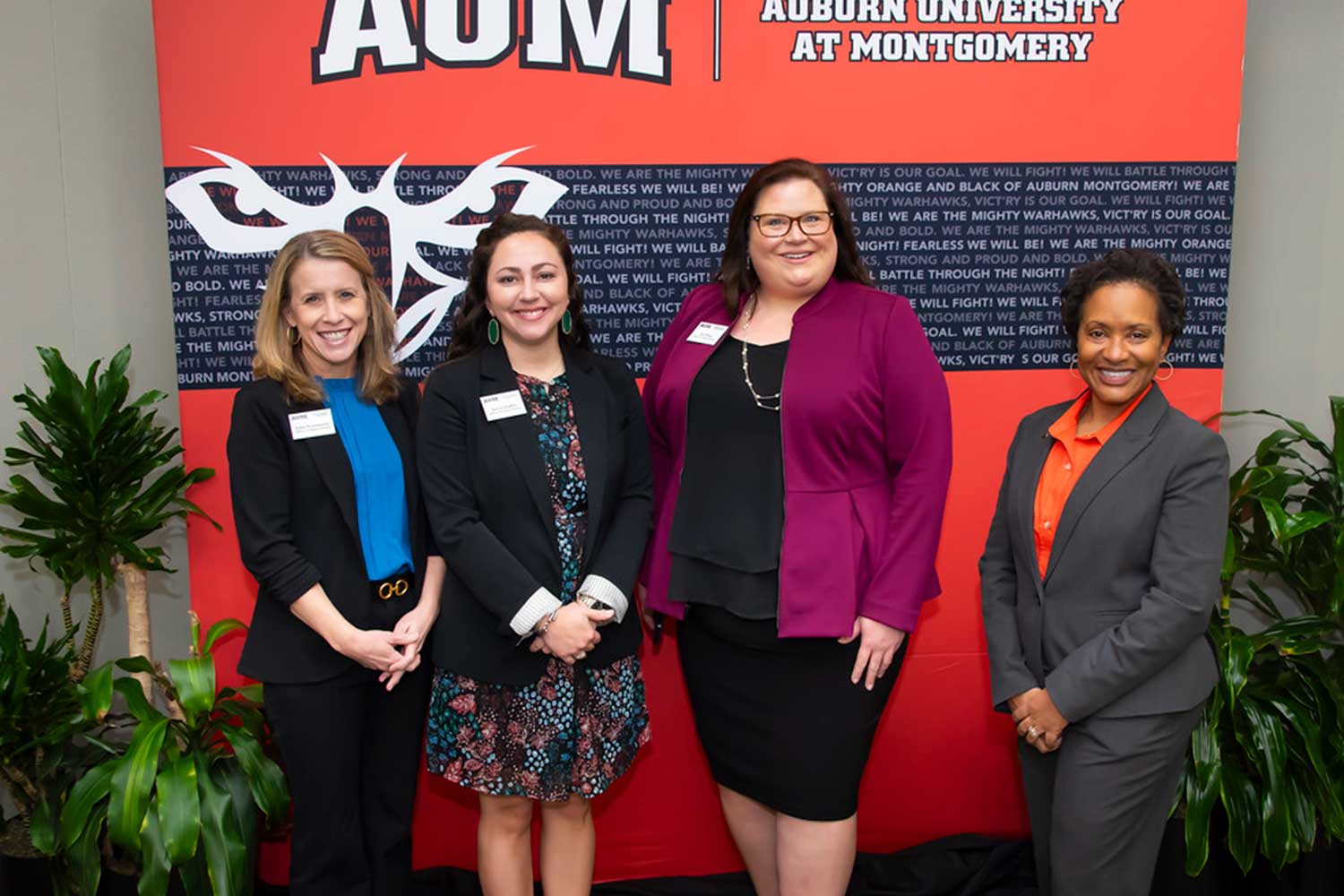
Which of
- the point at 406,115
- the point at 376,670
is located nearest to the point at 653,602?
the point at 376,670

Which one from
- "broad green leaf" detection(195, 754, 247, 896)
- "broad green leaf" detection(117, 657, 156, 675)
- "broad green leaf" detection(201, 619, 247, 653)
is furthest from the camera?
"broad green leaf" detection(201, 619, 247, 653)

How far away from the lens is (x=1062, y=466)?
1.87 m

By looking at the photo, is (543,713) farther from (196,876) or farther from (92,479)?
(92,479)

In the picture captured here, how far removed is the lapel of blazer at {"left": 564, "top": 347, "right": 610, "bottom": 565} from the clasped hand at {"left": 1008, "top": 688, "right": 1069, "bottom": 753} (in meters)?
0.91

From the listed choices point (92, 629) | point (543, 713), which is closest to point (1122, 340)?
point (543, 713)

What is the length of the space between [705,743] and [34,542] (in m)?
1.76

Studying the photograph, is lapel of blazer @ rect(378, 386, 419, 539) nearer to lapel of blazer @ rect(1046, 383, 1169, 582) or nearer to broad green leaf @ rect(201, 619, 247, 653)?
broad green leaf @ rect(201, 619, 247, 653)

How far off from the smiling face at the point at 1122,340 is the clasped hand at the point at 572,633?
105 cm

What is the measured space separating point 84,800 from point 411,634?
847mm

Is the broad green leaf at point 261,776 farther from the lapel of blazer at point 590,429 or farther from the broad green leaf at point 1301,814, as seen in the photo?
the broad green leaf at point 1301,814

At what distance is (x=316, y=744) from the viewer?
6.45ft

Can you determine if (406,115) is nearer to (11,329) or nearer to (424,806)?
(11,329)

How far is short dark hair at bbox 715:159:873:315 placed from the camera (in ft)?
6.25

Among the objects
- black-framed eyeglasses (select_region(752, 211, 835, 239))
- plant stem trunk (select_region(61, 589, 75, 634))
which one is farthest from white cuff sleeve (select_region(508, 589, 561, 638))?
plant stem trunk (select_region(61, 589, 75, 634))
